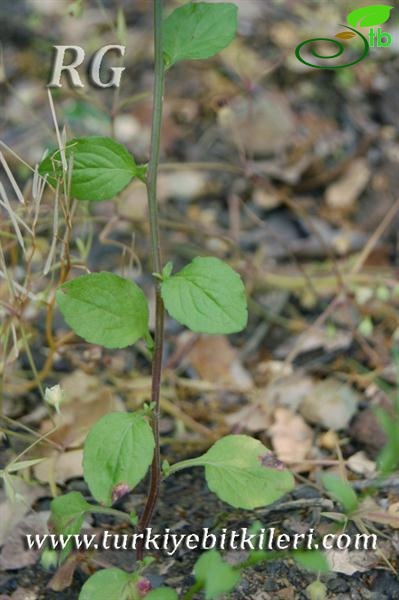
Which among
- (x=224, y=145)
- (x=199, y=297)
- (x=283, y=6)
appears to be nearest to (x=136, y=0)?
(x=283, y=6)

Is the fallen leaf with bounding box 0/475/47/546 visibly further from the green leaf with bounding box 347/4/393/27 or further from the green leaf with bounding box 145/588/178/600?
the green leaf with bounding box 347/4/393/27

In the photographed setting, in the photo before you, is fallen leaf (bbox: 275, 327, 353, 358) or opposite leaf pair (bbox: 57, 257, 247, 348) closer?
opposite leaf pair (bbox: 57, 257, 247, 348)

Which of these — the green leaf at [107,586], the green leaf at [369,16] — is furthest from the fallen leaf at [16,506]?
the green leaf at [369,16]

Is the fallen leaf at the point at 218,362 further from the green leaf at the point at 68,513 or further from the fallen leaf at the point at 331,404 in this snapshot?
the green leaf at the point at 68,513

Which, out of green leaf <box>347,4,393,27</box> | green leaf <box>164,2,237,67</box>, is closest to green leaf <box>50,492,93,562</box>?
green leaf <box>164,2,237,67</box>

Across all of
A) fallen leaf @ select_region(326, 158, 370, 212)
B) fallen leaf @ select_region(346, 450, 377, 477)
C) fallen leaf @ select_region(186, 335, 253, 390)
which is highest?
fallen leaf @ select_region(326, 158, 370, 212)

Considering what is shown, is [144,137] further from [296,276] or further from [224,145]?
[296,276]

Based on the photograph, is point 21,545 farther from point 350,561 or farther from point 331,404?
point 331,404
